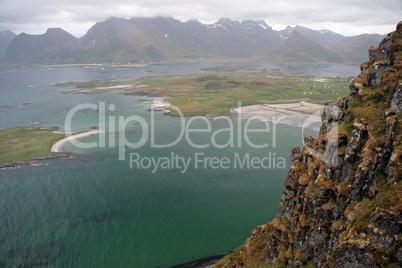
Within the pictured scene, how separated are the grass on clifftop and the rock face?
4058 inches

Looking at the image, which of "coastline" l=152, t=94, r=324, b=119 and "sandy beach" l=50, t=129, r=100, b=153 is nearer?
"sandy beach" l=50, t=129, r=100, b=153

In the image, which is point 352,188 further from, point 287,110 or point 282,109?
point 282,109

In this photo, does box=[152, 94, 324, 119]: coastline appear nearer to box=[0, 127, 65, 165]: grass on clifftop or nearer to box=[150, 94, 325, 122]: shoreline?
box=[150, 94, 325, 122]: shoreline

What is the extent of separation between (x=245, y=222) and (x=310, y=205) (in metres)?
33.8

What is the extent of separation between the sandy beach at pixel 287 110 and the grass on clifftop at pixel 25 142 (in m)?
113

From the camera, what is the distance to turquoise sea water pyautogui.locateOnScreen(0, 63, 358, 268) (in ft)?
191

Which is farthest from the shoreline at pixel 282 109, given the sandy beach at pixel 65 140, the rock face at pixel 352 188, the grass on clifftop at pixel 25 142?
the rock face at pixel 352 188

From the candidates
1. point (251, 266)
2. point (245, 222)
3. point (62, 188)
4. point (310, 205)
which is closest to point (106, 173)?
point (62, 188)

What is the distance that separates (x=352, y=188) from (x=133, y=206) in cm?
5880

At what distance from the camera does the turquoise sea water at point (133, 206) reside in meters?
58.2

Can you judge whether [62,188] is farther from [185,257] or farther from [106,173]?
[185,257]

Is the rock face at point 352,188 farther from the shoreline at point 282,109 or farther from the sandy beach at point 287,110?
the sandy beach at point 287,110

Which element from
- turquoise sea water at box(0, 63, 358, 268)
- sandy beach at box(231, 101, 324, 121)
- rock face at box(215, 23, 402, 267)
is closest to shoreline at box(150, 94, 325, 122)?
sandy beach at box(231, 101, 324, 121)

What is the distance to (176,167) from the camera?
9525 centimetres
